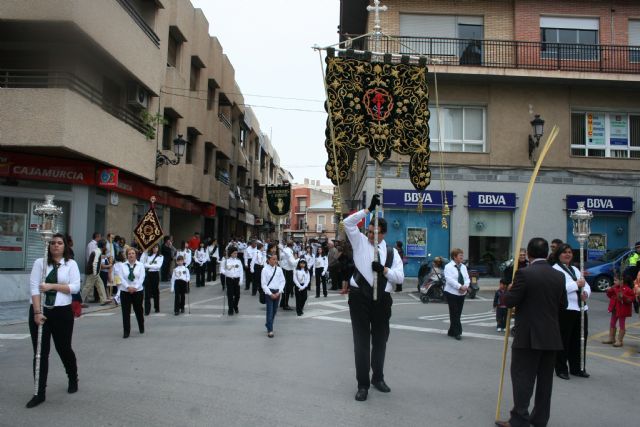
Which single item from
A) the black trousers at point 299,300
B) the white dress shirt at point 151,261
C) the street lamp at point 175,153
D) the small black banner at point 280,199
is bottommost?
the black trousers at point 299,300

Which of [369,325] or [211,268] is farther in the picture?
[211,268]

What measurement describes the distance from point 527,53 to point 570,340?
16.5 m

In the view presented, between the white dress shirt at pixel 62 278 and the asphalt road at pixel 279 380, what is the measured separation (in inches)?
43.4

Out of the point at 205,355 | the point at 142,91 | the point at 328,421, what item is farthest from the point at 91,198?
the point at 328,421

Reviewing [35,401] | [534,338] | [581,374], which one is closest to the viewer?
[534,338]

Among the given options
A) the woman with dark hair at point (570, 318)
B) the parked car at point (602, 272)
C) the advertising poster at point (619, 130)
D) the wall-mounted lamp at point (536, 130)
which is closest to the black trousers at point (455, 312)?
the woman with dark hair at point (570, 318)

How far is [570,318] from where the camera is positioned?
759 centimetres

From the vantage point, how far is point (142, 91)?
19.5 metres

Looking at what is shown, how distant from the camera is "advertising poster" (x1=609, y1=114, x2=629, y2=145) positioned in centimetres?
2162

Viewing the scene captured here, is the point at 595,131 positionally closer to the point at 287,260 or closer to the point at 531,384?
the point at 287,260

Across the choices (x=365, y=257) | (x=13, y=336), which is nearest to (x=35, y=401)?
(x=365, y=257)

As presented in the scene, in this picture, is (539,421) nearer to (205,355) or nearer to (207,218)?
(205,355)

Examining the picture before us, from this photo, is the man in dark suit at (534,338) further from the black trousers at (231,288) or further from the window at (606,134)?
the window at (606,134)

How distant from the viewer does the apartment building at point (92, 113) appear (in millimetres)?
13875
